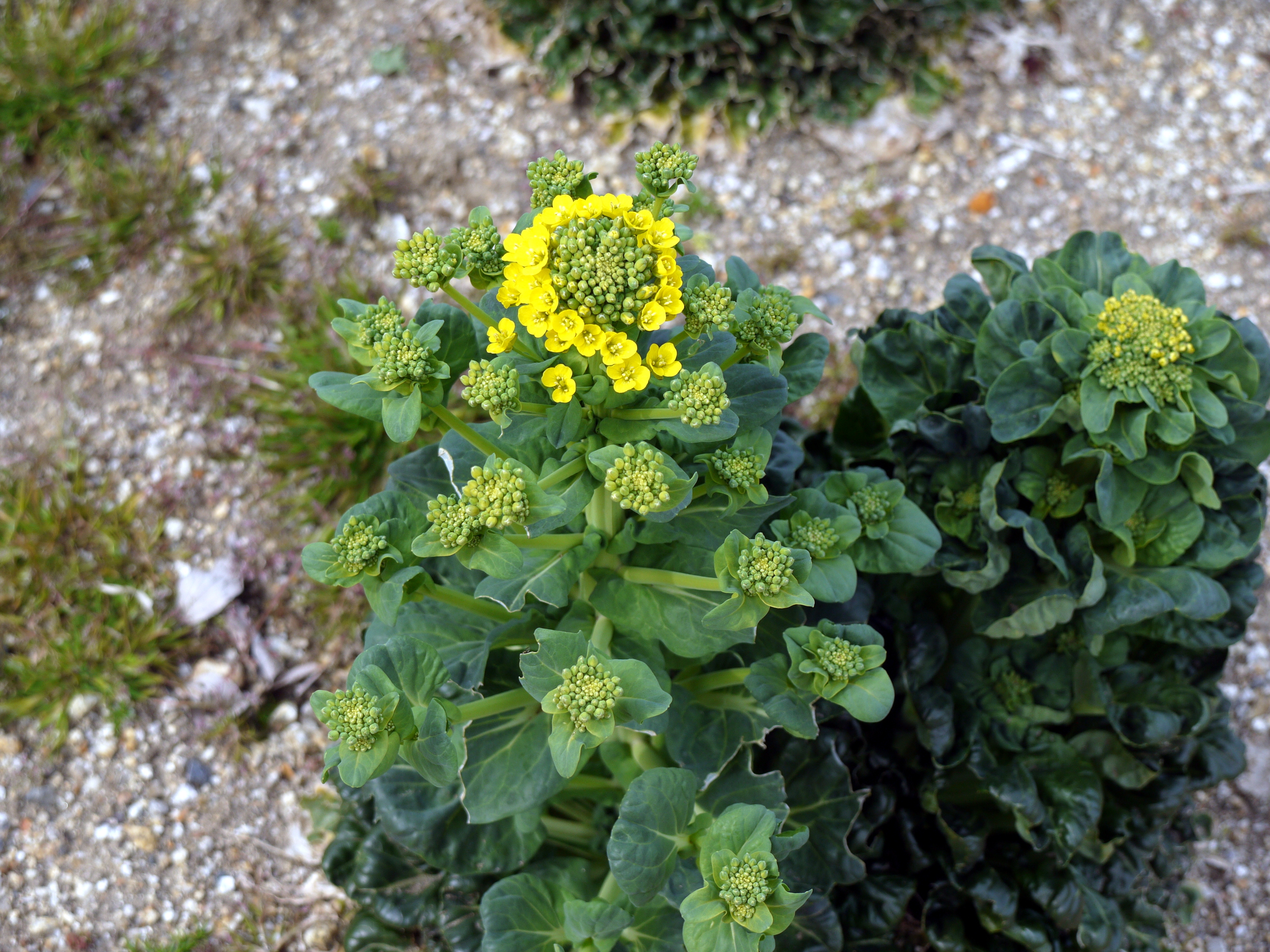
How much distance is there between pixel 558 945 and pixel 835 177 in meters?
3.89

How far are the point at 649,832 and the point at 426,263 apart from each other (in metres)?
1.44

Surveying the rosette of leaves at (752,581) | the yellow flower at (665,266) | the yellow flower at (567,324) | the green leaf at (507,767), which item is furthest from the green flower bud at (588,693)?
the yellow flower at (665,266)

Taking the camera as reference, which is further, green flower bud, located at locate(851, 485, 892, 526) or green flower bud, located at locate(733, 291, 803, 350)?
green flower bud, located at locate(851, 485, 892, 526)

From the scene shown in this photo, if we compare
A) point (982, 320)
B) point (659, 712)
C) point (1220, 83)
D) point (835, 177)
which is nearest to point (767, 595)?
point (659, 712)

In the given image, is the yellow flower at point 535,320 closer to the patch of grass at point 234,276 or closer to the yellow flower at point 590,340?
the yellow flower at point 590,340

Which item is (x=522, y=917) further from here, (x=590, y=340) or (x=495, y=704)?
(x=590, y=340)

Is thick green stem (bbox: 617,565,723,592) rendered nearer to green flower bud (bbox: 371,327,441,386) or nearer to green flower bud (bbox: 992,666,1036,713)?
green flower bud (bbox: 371,327,441,386)

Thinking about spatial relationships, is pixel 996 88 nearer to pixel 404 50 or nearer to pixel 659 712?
pixel 404 50

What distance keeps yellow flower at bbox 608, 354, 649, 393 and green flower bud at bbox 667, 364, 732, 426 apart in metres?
0.07

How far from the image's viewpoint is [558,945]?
2.68 meters

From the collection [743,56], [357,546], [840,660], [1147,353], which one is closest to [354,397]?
[357,546]

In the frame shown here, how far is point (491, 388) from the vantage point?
2.20m

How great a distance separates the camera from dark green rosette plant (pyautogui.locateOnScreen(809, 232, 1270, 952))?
3035 mm

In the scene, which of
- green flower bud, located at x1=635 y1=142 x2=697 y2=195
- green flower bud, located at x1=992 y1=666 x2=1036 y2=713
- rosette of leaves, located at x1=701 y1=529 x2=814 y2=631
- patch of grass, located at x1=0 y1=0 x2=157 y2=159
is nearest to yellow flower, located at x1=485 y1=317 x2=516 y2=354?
green flower bud, located at x1=635 y1=142 x2=697 y2=195
